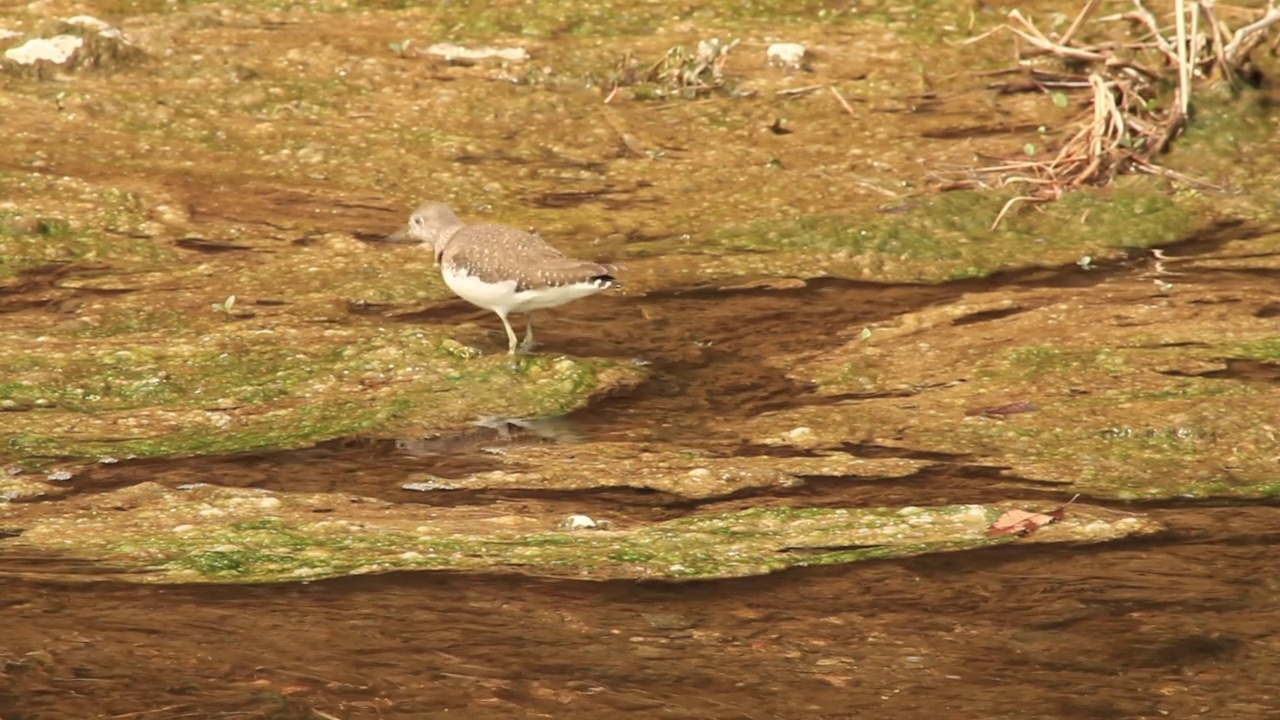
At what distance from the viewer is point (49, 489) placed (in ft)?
20.2

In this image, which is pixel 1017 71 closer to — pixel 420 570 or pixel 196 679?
pixel 420 570

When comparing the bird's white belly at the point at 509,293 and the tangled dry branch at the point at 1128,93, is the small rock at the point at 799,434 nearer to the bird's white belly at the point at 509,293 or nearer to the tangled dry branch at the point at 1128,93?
the bird's white belly at the point at 509,293

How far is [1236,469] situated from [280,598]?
131 inches

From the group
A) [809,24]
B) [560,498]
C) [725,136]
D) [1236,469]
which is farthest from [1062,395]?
[809,24]

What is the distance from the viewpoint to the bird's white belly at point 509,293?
7637 millimetres

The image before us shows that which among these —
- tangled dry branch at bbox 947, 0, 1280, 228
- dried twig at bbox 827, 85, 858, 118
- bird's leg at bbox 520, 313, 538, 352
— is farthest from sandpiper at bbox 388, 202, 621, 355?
dried twig at bbox 827, 85, 858, 118

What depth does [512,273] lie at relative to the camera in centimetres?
762

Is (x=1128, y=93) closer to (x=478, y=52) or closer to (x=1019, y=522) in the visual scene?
(x=478, y=52)

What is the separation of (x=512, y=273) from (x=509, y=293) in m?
0.10

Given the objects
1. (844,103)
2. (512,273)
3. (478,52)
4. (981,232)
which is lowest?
(981,232)

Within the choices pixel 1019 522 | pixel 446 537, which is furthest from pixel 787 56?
pixel 446 537

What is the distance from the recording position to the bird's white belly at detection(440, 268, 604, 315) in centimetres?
764

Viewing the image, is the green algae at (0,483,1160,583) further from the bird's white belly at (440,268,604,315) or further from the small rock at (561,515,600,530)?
the bird's white belly at (440,268,604,315)

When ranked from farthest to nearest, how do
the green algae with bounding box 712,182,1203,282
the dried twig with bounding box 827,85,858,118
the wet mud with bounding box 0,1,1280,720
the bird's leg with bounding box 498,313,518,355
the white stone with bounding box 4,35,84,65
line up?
the white stone with bounding box 4,35,84,65 < the dried twig with bounding box 827,85,858,118 < the green algae with bounding box 712,182,1203,282 < the bird's leg with bounding box 498,313,518,355 < the wet mud with bounding box 0,1,1280,720
